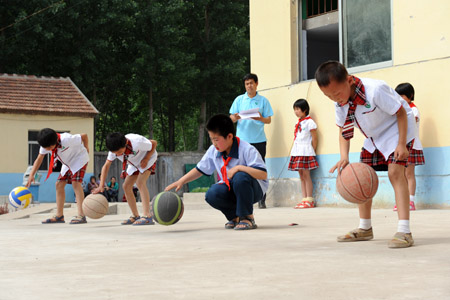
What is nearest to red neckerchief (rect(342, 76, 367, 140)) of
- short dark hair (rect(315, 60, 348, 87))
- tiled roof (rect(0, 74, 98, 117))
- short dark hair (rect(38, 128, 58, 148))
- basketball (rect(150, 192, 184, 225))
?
short dark hair (rect(315, 60, 348, 87))

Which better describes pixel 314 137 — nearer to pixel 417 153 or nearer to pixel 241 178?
pixel 417 153

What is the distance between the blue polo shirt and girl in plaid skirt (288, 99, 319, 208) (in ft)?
1.73

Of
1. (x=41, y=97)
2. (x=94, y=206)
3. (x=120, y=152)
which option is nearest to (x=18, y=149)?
(x=41, y=97)

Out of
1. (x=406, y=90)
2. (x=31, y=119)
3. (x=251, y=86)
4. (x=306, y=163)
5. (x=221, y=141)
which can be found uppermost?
(x=31, y=119)

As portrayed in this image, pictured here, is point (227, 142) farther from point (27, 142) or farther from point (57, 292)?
point (27, 142)

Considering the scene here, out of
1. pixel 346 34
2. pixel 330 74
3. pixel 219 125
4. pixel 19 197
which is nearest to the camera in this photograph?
pixel 330 74

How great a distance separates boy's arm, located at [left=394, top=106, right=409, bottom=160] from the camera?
5.22m

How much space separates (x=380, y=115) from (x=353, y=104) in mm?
228

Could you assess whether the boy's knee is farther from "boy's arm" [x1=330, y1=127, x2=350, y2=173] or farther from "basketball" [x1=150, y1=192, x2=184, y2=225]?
"boy's arm" [x1=330, y1=127, x2=350, y2=173]

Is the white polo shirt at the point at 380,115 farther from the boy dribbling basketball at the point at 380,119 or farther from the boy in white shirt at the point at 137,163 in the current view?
the boy in white shirt at the point at 137,163

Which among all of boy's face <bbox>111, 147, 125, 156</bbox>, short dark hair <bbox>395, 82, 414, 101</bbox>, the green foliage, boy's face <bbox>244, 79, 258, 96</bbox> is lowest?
boy's face <bbox>111, 147, 125, 156</bbox>

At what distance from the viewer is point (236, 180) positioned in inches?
280

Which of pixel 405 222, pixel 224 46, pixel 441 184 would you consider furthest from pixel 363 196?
pixel 224 46

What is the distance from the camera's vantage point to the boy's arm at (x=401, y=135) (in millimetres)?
5219
